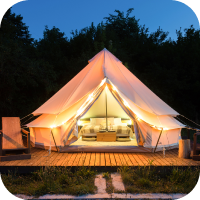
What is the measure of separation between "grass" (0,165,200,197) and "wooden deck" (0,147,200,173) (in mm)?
153

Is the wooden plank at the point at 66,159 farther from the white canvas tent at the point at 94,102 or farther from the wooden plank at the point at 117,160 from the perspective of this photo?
the wooden plank at the point at 117,160

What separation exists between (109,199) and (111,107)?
5.13 m

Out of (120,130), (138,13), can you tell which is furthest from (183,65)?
(120,130)

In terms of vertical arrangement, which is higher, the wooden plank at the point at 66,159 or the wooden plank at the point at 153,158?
the wooden plank at the point at 66,159

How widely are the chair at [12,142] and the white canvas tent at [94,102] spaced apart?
1.87 feet

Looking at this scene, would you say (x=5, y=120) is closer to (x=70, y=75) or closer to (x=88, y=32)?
(x=70, y=75)

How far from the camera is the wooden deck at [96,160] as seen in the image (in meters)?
4.23

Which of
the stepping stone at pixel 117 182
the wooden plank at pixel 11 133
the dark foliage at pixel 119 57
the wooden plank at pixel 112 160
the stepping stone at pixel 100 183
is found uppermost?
the dark foliage at pixel 119 57

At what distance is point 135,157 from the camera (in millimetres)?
4906

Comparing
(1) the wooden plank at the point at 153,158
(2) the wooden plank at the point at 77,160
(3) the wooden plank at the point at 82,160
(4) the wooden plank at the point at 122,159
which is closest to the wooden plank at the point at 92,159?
(3) the wooden plank at the point at 82,160

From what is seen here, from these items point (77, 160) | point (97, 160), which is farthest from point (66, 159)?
point (97, 160)

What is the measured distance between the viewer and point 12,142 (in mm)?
4867

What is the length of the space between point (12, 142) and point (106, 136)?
2.63m

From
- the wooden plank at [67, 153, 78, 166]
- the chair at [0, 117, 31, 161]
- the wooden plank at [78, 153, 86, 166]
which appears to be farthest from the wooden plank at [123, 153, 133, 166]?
the chair at [0, 117, 31, 161]
